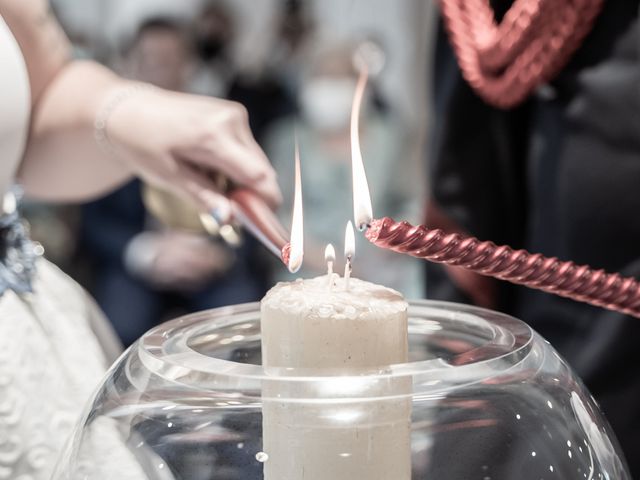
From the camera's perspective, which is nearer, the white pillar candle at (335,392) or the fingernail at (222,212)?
the white pillar candle at (335,392)

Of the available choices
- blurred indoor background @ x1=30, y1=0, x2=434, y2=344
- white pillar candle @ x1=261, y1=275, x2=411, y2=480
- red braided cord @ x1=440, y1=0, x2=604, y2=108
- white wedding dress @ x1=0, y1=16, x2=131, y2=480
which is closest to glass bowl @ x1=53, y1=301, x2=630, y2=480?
white pillar candle @ x1=261, y1=275, x2=411, y2=480

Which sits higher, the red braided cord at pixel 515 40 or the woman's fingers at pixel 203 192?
the red braided cord at pixel 515 40

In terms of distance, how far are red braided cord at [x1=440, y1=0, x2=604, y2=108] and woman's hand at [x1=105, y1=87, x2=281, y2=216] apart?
25 cm

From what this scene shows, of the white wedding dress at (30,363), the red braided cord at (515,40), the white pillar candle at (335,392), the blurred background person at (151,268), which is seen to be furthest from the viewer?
the blurred background person at (151,268)

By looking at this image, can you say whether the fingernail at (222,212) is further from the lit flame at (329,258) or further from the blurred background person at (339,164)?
the blurred background person at (339,164)

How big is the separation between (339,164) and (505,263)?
1881 mm

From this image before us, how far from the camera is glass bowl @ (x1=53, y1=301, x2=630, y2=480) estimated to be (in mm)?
287

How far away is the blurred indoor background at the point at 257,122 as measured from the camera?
2.13 meters

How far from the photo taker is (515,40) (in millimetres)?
730

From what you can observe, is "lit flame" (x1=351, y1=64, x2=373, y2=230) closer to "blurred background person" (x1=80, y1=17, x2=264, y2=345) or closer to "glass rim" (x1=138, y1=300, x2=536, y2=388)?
"glass rim" (x1=138, y1=300, x2=536, y2=388)

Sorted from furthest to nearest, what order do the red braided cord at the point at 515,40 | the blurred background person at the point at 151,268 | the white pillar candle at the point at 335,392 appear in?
1. the blurred background person at the point at 151,268
2. the red braided cord at the point at 515,40
3. the white pillar candle at the point at 335,392

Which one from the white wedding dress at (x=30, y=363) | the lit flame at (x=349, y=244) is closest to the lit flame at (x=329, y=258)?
the lit flame at (x=349, y=244)

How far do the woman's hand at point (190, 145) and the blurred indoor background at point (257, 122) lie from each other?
4.45ft

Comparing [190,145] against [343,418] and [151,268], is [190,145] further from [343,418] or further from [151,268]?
[151,268]
